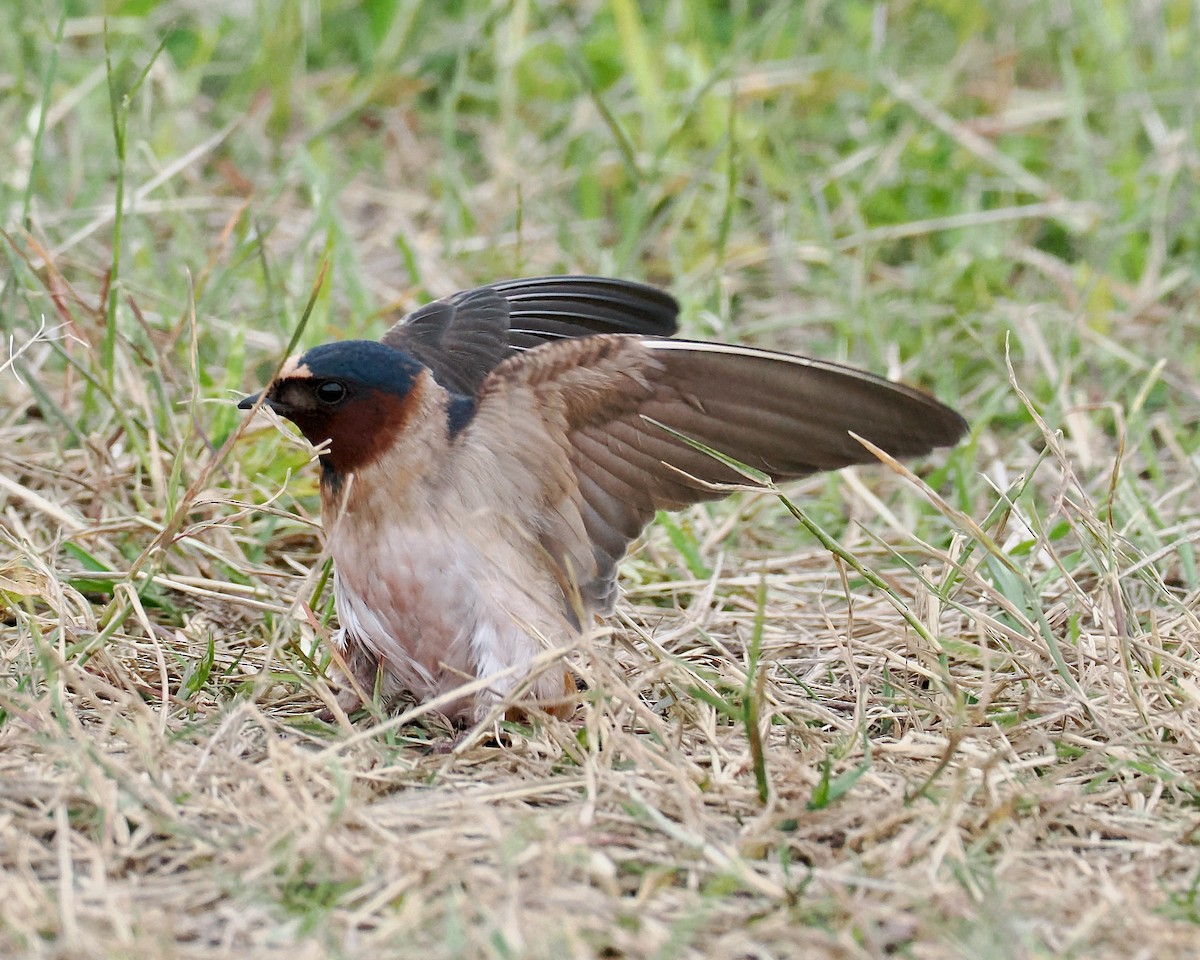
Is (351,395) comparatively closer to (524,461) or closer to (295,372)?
(295,372)

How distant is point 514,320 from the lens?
12.0 ft

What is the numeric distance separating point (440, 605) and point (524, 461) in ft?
1.14

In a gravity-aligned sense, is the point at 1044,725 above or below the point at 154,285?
below

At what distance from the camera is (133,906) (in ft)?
7.42

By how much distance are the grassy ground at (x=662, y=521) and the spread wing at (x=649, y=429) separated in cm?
29

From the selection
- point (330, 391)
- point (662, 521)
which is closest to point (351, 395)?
point (330, 391)

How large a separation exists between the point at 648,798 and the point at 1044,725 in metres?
0.87

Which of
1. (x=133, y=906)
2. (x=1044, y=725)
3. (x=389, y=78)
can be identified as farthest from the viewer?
(x=389, y=78)

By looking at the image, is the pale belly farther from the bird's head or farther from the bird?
the bird's head

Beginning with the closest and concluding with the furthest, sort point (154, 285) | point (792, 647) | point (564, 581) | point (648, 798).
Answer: point (648, 798), point (564, 581), point (792, 647), point (154, 285)

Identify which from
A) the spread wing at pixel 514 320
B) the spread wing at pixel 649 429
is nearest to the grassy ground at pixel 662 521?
the spread wing at pixel 649 429

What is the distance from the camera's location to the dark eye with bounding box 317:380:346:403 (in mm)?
3189

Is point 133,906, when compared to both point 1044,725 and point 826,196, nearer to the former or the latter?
point 1044,725

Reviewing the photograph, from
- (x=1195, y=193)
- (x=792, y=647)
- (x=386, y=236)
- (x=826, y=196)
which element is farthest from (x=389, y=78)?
(x=792, y=647)
